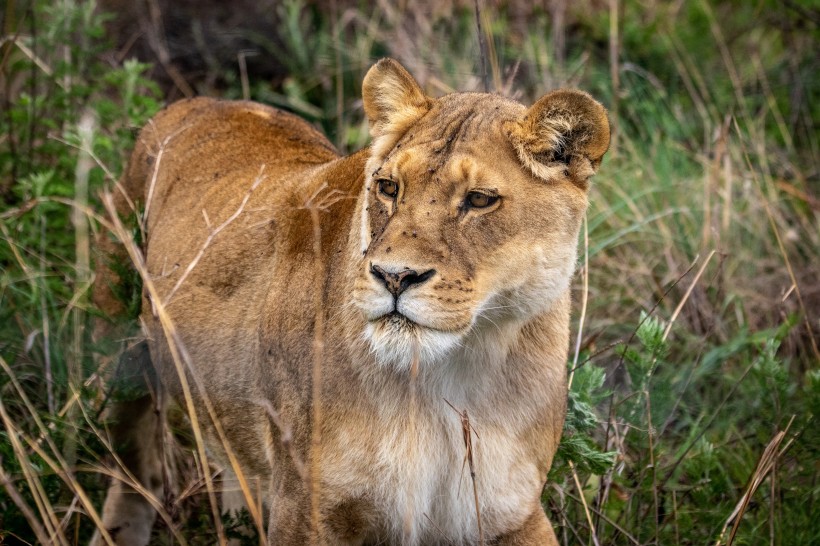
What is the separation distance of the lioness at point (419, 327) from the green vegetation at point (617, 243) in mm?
439

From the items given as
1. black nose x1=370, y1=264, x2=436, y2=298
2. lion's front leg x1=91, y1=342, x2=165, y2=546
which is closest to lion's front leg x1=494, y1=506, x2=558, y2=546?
black nose x1=370, y1=264, x2=436, y2=298

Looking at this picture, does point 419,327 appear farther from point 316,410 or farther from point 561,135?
point 561,135

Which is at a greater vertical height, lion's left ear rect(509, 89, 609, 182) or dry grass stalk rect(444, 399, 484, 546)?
lion's left ear rect(509, 89, 609, 182)

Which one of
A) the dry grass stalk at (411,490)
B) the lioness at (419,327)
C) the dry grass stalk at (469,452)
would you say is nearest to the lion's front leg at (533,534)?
the lioness at (419,327)

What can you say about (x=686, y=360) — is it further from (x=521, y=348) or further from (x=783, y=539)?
(x=521, y=348)

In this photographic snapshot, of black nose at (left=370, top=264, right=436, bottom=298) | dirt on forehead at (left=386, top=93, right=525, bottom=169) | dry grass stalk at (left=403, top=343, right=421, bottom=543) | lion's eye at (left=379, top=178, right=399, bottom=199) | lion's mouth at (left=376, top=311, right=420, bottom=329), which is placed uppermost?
dirt on forehead at (left=386, top=93, right=525, bottom=169)

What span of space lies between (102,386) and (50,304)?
1005 mm

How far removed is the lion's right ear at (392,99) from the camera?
12.4ft

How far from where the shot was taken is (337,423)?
3.62 m

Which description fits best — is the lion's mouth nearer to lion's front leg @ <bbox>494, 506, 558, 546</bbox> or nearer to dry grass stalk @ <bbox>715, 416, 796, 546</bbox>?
lion's front leg @ <bbox>494, 506, 558, 546</bbox>

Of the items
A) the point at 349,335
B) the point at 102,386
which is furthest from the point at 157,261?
the point at 349,335

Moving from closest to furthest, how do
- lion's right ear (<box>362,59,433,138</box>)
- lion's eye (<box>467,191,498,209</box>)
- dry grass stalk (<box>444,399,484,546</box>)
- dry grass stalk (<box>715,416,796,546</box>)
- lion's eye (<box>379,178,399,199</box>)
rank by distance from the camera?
dry grass stalk (<box>444,399,484,546</box>) < lion's eye (<box>467,191,498,209</box>) < lion's eye (<box>379,178,399,199</box>) < lion's right ear (<box>362,59,433,138</box>) < dry grass stalk (<box>715,416,796,546</box>)

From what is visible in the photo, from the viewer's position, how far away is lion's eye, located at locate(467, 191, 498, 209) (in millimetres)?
3365

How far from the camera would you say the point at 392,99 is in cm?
382
